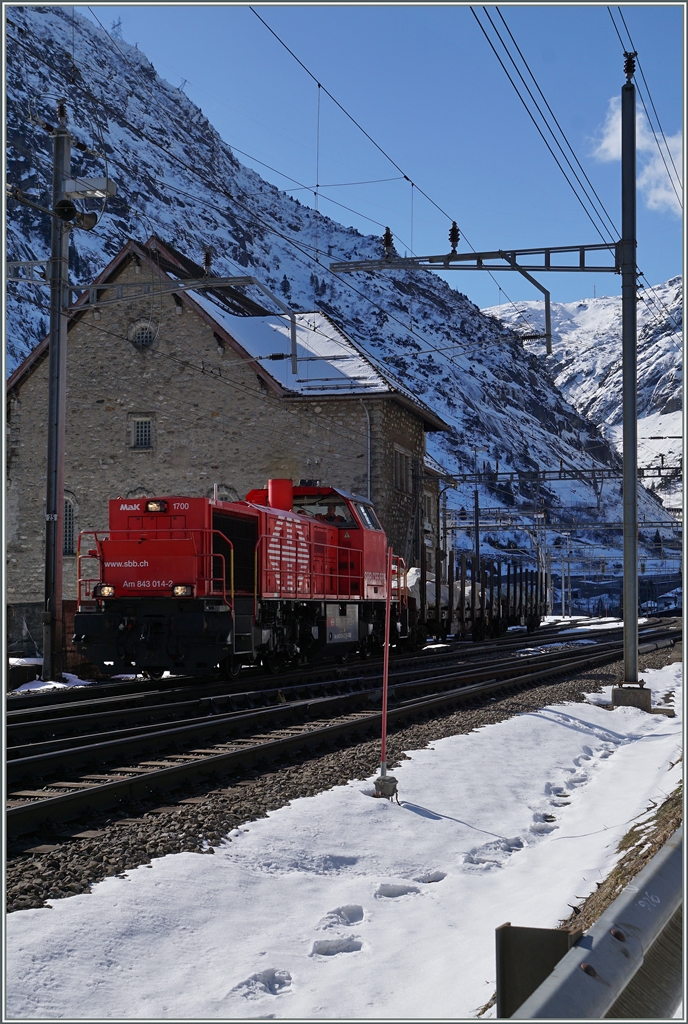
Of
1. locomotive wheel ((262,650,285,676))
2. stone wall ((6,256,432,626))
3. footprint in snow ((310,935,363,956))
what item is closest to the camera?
footprint in snow ((310,935,363,956))

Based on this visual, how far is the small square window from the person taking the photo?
115 ft

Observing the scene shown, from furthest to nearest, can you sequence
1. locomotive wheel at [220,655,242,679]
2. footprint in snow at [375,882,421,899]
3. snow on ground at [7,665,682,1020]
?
1. locomotive wheel at [220,655,242,679]
2. footprint in snow at [375,882,421,899]
3. snow on ground at [7,665,682,1020]

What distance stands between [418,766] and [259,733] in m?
2.42

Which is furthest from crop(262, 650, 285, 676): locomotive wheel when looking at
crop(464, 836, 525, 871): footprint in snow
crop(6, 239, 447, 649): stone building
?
crop(6, 239, 447, 649): stone building

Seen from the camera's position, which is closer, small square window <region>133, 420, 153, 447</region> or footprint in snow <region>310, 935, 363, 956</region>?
footprint in snow <region>310, 935, 363, 956</region>

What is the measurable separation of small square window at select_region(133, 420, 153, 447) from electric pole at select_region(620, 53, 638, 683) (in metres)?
22.6

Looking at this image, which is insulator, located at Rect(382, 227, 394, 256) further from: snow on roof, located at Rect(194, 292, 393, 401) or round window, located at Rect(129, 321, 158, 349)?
round window, located at Rect(129, 321, 158, 349)

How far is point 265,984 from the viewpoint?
440 centimetres

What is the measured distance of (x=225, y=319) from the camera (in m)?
34.9

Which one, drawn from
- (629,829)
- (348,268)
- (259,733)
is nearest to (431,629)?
(348,268)

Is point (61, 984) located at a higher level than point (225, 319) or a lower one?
lower

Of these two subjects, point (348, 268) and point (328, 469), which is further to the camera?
point (328, 469)

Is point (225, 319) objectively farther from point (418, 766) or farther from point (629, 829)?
point (629, 829)

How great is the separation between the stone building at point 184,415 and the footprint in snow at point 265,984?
28.7 m
